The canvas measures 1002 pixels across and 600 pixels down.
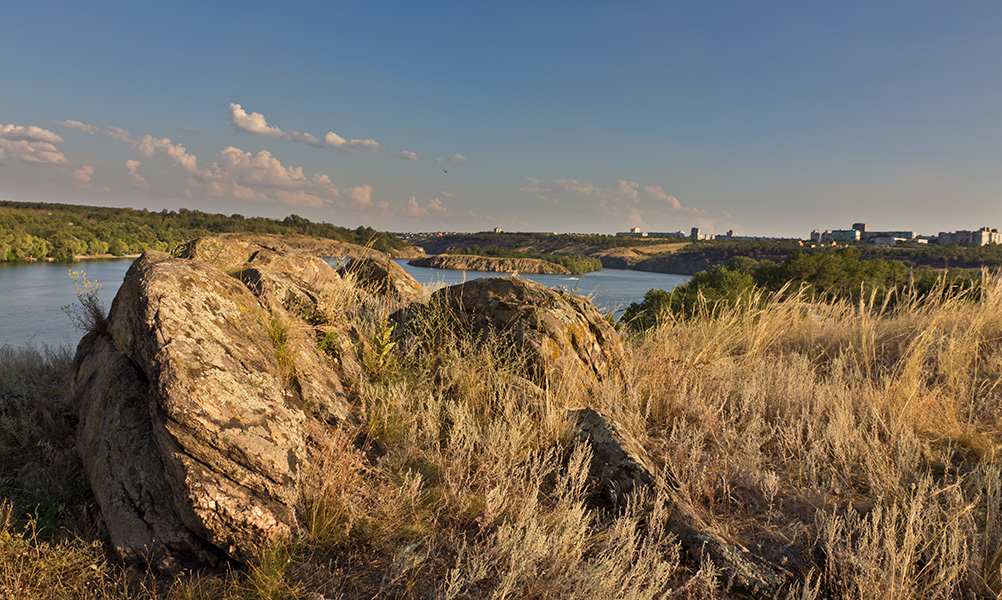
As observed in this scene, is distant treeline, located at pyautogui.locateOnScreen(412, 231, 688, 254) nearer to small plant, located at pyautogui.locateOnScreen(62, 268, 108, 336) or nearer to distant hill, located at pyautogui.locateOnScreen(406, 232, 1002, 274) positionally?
distant hill, located at pyautogui.locateOnScreen(406, 232, 1002, 274)

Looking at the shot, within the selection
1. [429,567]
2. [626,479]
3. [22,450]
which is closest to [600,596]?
[429,567]

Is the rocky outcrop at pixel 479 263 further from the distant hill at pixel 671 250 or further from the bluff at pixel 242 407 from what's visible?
the distant hill at pixel 671 250

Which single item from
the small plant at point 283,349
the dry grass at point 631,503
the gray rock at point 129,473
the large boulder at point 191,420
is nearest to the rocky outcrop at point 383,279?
the dry grass at point 631,503

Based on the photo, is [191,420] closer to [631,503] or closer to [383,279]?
[631,503]

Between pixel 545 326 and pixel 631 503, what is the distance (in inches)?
82.4

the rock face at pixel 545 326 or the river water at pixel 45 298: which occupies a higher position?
the rock face at pixel 545 326

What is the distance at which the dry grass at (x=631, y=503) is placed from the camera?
224cm

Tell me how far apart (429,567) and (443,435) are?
1.34 metres

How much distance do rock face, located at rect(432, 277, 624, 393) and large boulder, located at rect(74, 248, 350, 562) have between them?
1996 millimetres

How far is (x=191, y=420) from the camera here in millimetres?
2332

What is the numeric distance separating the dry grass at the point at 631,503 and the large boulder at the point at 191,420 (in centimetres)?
19

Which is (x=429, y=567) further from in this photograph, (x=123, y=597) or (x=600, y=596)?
(x=123, y=597)

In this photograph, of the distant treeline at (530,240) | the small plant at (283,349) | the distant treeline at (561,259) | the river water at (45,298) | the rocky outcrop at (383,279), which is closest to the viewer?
the small plant at (283,349)

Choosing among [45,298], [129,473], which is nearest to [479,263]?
[129,473]
